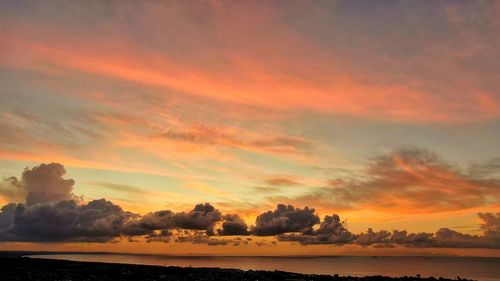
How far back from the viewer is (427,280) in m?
199

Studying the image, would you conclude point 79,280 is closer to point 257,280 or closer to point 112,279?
point 112,279

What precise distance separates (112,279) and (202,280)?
39.8 m

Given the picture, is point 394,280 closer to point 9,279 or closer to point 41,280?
point 41,280

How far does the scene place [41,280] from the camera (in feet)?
593

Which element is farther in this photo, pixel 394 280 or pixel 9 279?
pixel 394 280

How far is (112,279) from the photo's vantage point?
196375 mm

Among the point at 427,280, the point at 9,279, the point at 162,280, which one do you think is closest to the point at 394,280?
the point at 427,280

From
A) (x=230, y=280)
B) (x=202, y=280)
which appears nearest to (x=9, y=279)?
(x=202, y=280)

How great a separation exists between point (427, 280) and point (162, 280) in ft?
383

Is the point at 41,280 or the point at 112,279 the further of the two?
the point at 112,279

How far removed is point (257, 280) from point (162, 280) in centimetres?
4149

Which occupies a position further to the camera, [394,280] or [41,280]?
[394,280]

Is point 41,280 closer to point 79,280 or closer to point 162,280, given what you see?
point 79,280

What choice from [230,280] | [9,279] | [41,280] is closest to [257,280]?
[230,280]
